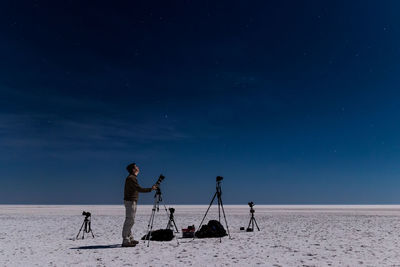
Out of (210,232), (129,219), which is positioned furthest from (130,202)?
(210,232)

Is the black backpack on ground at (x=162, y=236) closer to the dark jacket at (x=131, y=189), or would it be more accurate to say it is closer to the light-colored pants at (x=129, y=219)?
the light-colored pants at (x=129, y=219)

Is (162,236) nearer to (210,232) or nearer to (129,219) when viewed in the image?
(210,232)

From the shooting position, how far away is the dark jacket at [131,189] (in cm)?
952

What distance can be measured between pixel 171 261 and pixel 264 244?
3.76 m

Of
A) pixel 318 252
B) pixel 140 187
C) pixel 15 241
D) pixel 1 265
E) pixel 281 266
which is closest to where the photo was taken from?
pixel 281 266

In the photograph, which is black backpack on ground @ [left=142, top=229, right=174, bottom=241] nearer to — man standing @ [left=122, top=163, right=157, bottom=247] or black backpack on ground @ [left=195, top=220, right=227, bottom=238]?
black backpack on ground @ [left=195, top=220, right=227, bottom=238]

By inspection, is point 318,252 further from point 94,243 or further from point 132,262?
point 94,243

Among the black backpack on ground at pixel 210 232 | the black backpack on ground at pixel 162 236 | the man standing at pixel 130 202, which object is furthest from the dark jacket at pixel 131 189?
the black backpack on ground at pixel 210 232

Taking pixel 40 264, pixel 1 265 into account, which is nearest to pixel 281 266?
pixel 40 264

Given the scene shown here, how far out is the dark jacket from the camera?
9516 mm

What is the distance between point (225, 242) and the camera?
34.2ft

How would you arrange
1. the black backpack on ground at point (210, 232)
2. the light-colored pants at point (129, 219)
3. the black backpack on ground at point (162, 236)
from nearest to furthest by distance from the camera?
the light-colored pants at point (129, 219) → the black backpack on ground at point (162, 236) → the black backpack on ground at point (210, 232)

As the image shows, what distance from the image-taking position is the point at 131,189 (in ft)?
31.5

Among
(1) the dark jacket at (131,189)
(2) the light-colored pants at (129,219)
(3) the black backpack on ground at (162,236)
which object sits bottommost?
(3) the black backpack on ground at (162,236)
